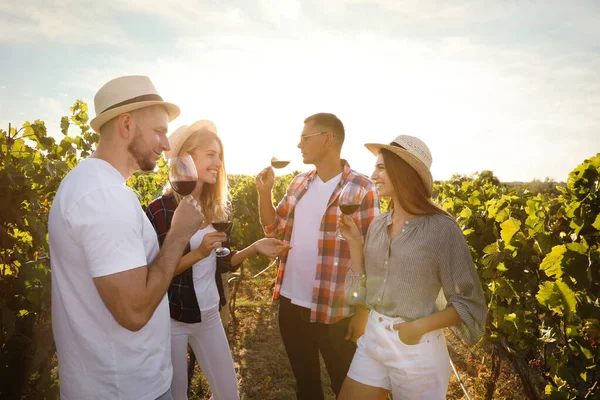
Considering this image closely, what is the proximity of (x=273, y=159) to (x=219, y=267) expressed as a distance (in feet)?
4.15

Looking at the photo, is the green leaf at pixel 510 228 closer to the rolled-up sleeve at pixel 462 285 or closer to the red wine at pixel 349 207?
the rolled-up sleeve at pixel 462 285

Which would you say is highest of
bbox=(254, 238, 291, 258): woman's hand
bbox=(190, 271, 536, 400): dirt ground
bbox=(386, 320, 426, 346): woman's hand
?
bbox=(254, 238, 291, 258): woman's hand

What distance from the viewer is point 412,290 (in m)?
2.19

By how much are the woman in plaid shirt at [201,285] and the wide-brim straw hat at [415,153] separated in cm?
106

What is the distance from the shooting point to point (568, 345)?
2.77m

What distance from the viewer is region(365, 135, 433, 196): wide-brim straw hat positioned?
2.29 meters

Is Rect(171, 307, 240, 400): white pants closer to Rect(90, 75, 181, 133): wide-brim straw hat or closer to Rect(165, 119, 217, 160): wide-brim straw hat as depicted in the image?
Rect(165, 119, 217, 160): wide-brim straw hat

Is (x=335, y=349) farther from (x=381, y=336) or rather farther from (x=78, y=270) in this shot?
(x=78, y=270)

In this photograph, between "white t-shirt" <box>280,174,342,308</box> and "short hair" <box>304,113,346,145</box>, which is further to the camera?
"short hair" <box>304,113,346,145</box>

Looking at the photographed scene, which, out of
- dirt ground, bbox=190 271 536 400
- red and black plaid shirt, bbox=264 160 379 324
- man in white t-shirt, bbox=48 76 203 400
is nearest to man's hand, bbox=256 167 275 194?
red and black plaid shirt, bbox=264 160 379 324

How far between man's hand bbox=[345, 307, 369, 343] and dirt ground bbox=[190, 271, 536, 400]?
2.10 meters

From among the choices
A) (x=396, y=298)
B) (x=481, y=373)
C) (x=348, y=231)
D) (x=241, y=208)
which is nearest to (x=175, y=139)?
(x=348, y=231)

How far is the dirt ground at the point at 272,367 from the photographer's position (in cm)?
475

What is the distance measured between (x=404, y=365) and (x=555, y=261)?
1355 mm
